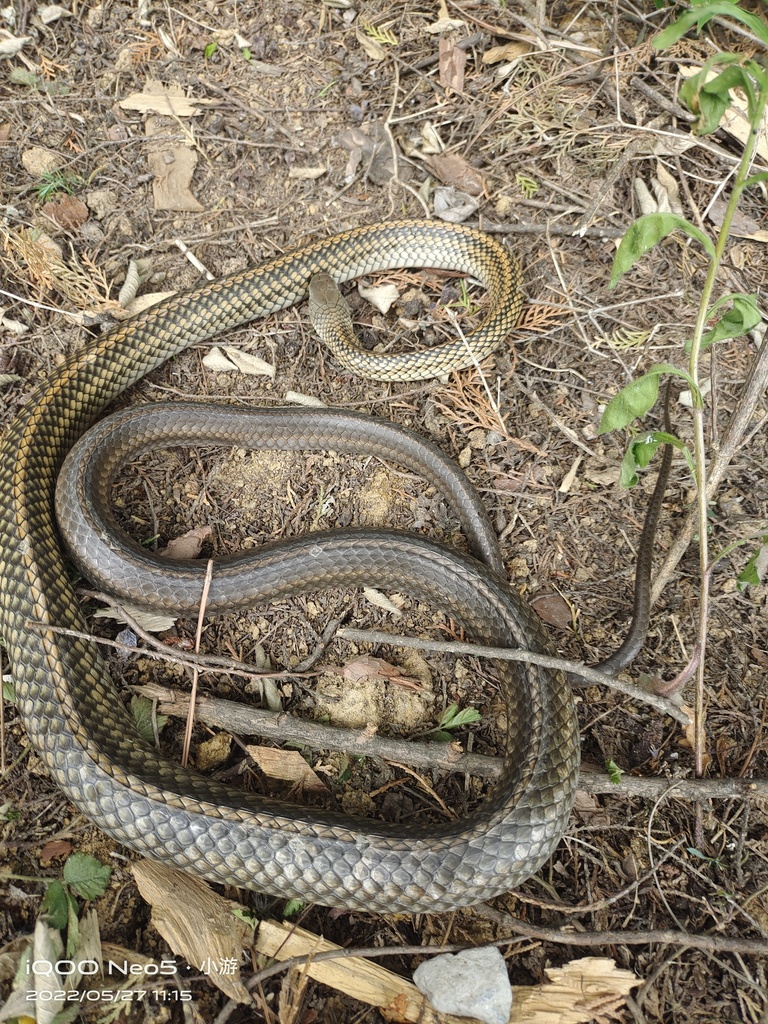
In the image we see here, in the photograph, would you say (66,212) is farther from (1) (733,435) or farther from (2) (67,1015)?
(2) (67,1015)

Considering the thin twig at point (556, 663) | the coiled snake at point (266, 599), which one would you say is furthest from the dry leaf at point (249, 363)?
the thin twig at point (556, 663)

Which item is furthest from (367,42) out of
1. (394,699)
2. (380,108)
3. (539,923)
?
(539,923)

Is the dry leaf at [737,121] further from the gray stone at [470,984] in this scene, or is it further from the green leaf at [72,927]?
the green leaf at [72,927]

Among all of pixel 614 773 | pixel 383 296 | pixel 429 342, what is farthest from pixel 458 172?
pixel 614 773

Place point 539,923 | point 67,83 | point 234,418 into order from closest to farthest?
point 539,923
point 234,418
point 67,83

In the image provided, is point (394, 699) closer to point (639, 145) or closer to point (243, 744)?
point (243, 744)
